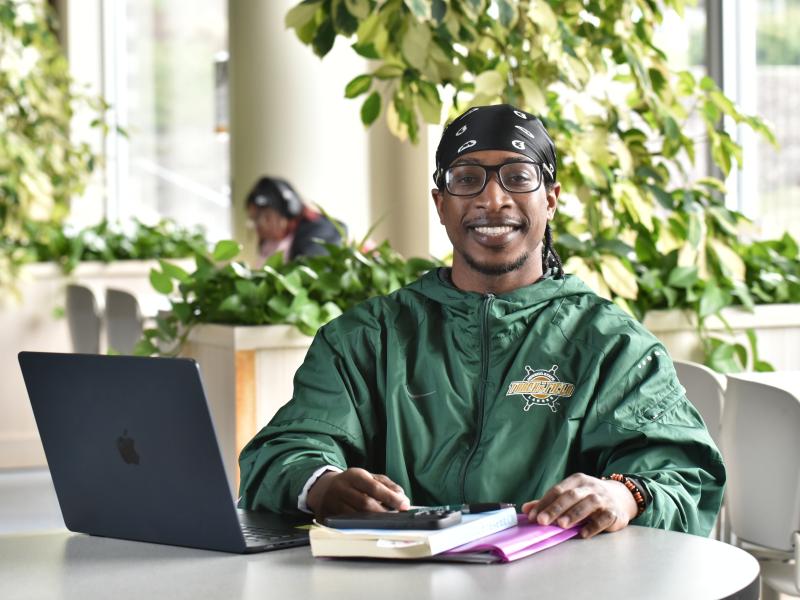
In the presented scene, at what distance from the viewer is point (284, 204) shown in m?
5.38

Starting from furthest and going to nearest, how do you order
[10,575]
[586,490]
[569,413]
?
[569,413]
[586,490]
[10,575]

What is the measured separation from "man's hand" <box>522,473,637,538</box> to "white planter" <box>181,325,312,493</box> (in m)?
1.77

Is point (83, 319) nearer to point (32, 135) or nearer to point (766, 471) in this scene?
point (32, 135)

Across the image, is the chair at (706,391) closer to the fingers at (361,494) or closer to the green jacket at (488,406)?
the green jacket at (488,406)

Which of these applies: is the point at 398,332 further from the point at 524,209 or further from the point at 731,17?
the point at 731,17

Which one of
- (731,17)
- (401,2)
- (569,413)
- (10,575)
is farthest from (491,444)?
(731,17)

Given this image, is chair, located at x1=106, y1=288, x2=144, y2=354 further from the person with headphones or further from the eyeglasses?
the eyeglasses

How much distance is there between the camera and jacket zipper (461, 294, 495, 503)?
6.48ft

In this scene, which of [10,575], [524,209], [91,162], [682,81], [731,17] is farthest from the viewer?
[91,162]

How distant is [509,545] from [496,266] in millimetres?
718

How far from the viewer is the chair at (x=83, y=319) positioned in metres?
5.82

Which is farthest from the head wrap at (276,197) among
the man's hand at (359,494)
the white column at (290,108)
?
the man's hand at (359,494)

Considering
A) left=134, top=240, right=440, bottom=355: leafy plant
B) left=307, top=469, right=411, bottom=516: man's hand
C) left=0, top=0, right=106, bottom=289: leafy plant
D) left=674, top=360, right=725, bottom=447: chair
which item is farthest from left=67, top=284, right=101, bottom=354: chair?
left=307, top=469, right=411, bottom=516: man's hand

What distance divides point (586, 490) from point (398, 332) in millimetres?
566
